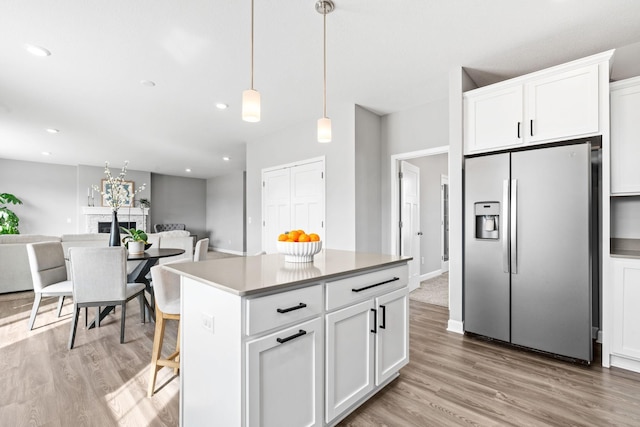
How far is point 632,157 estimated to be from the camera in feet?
8.07

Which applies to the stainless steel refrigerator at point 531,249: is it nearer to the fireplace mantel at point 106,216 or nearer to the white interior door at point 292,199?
the white interior door at point 292,199

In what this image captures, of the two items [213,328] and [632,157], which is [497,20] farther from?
[213,328]

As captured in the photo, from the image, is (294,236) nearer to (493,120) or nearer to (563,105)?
(493,120)

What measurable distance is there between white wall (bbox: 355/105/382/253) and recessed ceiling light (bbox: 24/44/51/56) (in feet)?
10.6

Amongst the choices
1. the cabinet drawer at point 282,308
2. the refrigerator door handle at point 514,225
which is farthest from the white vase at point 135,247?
the refrigerator door handle at point 514,225

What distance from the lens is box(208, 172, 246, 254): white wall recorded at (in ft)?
31.5

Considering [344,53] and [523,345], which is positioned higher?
[344,53]

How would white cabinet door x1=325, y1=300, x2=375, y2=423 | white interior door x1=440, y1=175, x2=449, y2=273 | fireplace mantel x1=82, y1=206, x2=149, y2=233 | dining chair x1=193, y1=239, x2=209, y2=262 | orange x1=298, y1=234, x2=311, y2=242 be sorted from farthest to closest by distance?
fireplace mantel x1=82, y1=206, x2=149, y2=233 < white interior door x1=440, y1=175, x2=449, y2=273 < dining chair x1=193, y1=239, x2=209, y2=262 < orange x1=298, y1=234, x2=311, y2=242 < white cabinet door x1=325, y1=300, x2=375, y2=423

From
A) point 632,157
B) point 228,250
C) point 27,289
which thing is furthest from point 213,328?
point 228,250

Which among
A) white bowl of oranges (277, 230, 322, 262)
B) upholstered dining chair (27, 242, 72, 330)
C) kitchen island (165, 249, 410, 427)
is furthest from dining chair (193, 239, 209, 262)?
white bowl of oranges (277, 230, 322, 262)

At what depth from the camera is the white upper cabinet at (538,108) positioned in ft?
7.92

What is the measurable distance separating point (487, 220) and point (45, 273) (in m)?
4.46

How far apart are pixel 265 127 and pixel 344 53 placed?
2.49 m

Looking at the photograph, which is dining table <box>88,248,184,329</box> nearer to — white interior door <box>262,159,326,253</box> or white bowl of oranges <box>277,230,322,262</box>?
white interior door <box>262,159,326,253</box>
